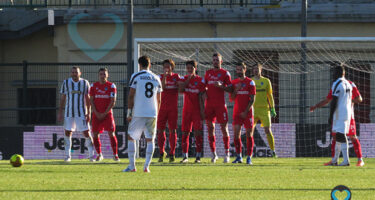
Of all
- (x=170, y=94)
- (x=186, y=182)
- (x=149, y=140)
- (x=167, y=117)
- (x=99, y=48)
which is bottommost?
(x=186, y=182)

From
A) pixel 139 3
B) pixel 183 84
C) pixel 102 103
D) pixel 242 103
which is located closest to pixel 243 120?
pixel 242 103

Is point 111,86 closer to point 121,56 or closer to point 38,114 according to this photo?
point 38,114

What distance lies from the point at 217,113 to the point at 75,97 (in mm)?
3028

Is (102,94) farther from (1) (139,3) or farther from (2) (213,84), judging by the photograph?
(1) (139,3)

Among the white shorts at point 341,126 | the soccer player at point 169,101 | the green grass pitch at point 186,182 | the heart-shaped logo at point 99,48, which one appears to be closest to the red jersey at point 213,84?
the soccer player at point 169,101

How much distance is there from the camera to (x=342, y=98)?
13.8 meters

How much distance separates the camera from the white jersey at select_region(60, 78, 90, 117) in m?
15.8

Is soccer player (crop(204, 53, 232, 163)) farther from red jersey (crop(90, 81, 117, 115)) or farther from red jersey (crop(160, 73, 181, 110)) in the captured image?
red jersey (crop(90, 81, 117, 115))

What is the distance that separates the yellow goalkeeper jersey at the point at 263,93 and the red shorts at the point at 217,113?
6.68 feet

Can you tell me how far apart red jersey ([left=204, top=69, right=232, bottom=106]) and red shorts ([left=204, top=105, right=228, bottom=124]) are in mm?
80

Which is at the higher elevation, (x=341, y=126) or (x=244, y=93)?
(x=244, y=93)

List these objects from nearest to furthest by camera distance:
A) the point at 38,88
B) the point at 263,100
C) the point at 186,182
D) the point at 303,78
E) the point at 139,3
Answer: the point at 186,182, the point at 263,100, the point at 303,78, the point at 38,88, the point at 139,3

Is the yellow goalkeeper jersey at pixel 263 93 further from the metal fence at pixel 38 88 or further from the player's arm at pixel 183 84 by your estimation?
the metal fence at pixel 38 88

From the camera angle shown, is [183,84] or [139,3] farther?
[139,3]
